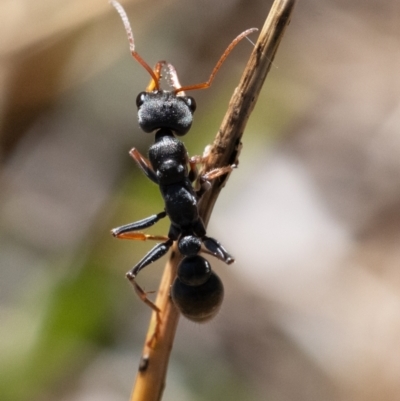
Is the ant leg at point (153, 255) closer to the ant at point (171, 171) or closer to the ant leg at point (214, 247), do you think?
the ant at point (171, 171)

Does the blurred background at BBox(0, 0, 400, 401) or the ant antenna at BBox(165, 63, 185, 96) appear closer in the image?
the ant antenna at BBox(165, 63, 185, 96)

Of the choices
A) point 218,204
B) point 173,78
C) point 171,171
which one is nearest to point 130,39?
point 173,78

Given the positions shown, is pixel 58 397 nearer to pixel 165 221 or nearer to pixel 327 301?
pixel 165 221

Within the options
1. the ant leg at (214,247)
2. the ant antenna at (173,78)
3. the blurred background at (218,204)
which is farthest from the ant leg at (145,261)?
the blurred background at (218,204)

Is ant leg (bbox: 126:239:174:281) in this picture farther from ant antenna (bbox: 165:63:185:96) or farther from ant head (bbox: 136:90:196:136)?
ant antenna (bbox: 165:63:185:96)

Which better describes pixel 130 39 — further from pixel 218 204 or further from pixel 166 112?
pixel 218 204

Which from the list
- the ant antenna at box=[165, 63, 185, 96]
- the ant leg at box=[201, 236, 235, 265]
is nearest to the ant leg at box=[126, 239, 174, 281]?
the ant leg at box=[201, 236, 235, 265]
